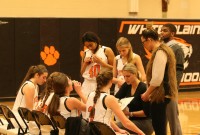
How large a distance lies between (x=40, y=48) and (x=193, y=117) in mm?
4600

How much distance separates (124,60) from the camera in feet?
27.0

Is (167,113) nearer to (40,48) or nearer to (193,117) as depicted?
(193,117)

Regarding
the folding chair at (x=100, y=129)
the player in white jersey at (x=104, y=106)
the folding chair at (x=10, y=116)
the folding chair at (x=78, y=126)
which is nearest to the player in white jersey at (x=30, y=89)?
the folding chair at (x=10, y=116)

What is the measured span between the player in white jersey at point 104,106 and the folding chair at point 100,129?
8.5 inches

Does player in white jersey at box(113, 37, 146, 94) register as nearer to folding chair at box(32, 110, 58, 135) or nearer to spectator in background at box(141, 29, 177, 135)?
spectator in background at box(141, 29, 177, 135)

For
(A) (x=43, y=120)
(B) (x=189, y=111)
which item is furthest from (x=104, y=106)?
(B) (x=189, y=111)

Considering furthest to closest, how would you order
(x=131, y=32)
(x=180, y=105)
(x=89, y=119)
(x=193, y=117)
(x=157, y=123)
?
(x=131, y=32), (x=180, y=105), (x=193, y=117), (x=157, y=123), (x=89, y=119)

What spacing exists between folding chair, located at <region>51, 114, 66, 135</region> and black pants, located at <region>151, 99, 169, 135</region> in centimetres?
116

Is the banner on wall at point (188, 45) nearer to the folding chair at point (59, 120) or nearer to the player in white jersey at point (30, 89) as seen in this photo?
the player in white jersey at point (30, 89)

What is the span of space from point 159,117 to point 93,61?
2.27m

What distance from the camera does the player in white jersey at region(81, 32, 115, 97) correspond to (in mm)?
8328
